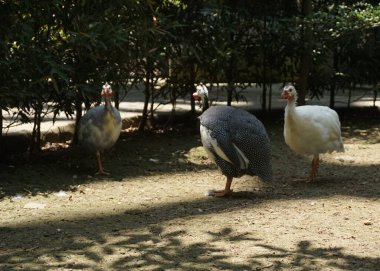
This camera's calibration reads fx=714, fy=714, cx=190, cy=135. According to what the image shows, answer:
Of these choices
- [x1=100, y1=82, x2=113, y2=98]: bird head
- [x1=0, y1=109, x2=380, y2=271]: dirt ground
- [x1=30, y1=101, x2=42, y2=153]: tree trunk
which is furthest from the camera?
[x1=30, y1=101, x2=42, y2=153]: tree trunk

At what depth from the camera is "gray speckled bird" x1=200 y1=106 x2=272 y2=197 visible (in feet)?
19.4

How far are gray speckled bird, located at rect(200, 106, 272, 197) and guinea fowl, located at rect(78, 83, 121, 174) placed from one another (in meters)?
1.40

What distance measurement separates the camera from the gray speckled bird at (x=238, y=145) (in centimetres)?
591

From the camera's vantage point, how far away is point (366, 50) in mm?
9766

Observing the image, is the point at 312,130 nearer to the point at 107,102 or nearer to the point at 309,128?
the point at 309,128

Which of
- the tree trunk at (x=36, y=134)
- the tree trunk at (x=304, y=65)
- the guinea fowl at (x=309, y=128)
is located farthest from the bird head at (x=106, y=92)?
the tree trunk at (x=304, y=65)

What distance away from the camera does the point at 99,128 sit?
23.1ft

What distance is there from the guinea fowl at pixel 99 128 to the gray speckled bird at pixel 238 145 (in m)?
1.40

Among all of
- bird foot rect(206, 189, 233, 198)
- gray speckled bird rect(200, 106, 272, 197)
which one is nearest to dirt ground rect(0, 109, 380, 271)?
bird foot rect(206, 189, 233, 198)

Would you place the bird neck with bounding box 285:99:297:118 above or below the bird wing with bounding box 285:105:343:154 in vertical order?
above

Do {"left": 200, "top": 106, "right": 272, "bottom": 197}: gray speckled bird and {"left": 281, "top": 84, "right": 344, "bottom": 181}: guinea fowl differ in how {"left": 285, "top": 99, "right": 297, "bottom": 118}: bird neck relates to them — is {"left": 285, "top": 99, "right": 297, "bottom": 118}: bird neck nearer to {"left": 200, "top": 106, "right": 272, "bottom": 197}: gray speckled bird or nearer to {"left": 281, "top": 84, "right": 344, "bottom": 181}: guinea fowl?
{"left": 281, "top": 84, "right": 344, "bottom": 181}: guinea fowl

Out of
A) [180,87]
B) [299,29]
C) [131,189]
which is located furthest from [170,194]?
[299,29]

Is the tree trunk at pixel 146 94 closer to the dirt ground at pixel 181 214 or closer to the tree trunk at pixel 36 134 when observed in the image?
the dirt ground at pixel 181 214

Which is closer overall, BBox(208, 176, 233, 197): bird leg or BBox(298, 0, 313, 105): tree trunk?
BBox(208, 176, 233, 197): bird leg
